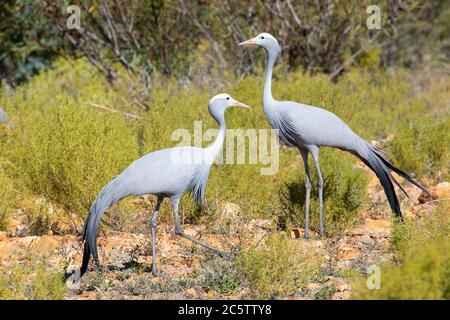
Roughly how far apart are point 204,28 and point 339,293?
28.7ft

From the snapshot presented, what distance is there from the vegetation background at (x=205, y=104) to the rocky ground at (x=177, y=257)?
0.13 metres

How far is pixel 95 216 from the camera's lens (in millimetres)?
5754

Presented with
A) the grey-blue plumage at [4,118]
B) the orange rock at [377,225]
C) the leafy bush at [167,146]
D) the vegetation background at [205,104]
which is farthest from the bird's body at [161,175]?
the grey-blue plumage at [4,118]

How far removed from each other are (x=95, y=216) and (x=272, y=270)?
1251 millimetres

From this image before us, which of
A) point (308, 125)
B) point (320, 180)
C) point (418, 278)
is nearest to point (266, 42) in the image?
point (308, 125)

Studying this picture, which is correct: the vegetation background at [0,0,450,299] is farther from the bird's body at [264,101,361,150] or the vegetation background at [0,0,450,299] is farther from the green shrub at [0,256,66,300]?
the bird's body at [264,101,361,150]

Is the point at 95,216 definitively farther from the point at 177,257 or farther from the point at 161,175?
the point at 177,257

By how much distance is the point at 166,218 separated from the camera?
301 inches

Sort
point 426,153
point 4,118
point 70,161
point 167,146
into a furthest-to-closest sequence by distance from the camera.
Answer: point 426,153, point 4,118, point 167,146, point 70,161

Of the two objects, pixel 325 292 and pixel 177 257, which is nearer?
pixel 325 292

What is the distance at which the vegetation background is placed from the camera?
5812 millimetres

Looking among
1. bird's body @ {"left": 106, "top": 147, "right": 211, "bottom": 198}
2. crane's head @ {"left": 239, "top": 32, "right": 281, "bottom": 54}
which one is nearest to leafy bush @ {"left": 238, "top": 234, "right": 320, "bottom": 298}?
bird's body @ {"left": 106, "top": 147, "right": 211, "bottom": 198}

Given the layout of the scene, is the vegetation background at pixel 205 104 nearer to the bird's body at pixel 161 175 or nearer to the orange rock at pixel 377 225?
the orange rock at pixel 377 225

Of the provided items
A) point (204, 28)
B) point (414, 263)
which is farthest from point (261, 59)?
point (414, 263)
